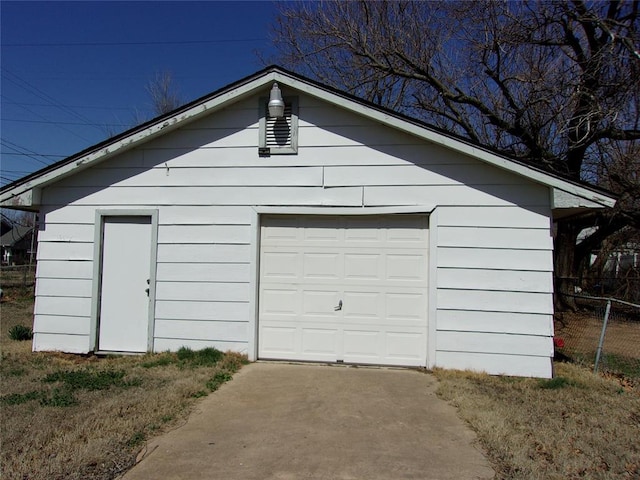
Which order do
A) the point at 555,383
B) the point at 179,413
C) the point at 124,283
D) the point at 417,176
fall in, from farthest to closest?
the point at 124,283, the point at 417,176, the point at 555,383, the point at 179,413

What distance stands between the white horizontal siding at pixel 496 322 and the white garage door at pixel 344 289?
37 cm

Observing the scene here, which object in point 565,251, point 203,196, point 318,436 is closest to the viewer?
point 318,436

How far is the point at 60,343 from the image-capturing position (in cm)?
797

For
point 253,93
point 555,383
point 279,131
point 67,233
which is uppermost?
point 253,93

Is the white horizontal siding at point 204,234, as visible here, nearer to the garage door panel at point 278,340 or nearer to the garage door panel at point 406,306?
Answer: the garage door panel at point 278,340

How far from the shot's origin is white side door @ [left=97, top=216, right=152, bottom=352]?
25.9 ft

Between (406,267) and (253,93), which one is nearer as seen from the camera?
(406,267)

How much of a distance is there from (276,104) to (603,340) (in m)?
6.50

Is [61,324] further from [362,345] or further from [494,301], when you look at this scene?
[494,301]

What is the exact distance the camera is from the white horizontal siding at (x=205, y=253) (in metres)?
7.64

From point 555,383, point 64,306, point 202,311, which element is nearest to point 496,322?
point 555,383

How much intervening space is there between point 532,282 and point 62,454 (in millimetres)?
5993

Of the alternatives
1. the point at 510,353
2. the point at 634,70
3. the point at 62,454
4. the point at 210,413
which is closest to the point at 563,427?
the point at 510,353

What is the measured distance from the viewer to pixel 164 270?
25.6 feet
